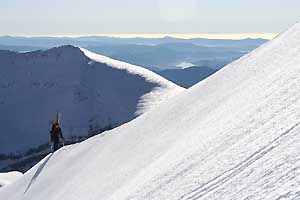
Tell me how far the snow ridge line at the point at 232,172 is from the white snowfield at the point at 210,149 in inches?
0.9

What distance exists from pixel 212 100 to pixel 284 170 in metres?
7.35

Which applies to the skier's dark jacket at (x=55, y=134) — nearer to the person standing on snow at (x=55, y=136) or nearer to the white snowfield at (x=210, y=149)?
the person standing on snow at (x=55, y=136)

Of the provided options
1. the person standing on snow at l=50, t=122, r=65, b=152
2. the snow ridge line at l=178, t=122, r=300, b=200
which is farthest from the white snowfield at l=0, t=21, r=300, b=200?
the person standing on snow at l=50, t=122, r=65, b=152

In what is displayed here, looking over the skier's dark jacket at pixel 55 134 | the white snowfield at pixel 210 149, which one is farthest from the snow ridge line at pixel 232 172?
the skier's dark jacket at pixel 55 134

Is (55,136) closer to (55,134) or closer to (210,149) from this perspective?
(55,134)

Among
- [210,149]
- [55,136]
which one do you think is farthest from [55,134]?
[210,149]

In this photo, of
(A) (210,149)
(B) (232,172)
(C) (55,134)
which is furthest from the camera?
(C) (55,134)

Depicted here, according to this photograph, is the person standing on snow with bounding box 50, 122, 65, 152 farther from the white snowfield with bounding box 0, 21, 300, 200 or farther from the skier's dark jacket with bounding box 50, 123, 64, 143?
the white snowfield with bounding box 0, 21, 300, 200

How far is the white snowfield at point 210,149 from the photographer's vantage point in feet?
23.4

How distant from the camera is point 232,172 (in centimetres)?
751

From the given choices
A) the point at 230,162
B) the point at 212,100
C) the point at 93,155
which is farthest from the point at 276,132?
the point at 93,155

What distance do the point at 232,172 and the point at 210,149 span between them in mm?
1839

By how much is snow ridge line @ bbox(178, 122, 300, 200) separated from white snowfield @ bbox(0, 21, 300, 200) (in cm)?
2

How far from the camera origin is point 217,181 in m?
7.55
